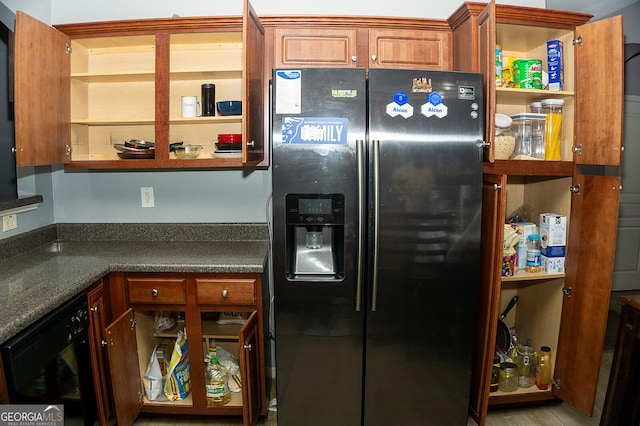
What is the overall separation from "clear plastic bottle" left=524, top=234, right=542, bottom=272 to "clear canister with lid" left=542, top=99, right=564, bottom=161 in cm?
42

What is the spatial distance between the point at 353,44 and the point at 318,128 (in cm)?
62

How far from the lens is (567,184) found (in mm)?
2154

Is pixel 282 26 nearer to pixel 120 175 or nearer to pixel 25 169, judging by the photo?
pixel 120 175

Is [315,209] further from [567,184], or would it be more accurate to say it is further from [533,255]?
[567,184]

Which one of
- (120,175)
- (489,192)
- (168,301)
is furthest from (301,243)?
(120,175)

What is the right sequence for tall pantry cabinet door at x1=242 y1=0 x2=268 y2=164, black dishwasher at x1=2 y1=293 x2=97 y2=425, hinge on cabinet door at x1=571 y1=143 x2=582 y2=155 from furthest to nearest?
1. hinge on cabinet door at x1=571 y1=143 x2=582 y2=155
2. tall pantry cabinet door at x1=242 y1=0 x2=268 y2=164
3. black dishwasher at x1=2 y1=293 x2=97 y2=425

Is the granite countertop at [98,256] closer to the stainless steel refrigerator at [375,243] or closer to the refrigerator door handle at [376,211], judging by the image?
the stainless steel refrigerator at [375,243]

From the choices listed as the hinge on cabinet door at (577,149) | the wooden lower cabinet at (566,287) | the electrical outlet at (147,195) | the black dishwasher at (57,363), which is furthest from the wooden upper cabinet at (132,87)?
the hinge on cabinet door at (577,149)

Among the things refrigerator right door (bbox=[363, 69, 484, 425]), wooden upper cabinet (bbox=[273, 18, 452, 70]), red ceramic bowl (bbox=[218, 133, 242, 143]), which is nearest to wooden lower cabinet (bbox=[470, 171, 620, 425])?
refrigerator right door (bbox=[363, 69, 484, 425])

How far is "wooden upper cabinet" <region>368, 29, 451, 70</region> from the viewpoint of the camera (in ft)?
7.07

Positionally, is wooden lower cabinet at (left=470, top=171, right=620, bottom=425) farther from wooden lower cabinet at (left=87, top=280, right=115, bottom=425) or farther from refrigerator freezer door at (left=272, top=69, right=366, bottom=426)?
wooden lower cabinet at (left=87, top=280, right=115, bottom=425)

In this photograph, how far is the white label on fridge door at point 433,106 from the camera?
1823mm

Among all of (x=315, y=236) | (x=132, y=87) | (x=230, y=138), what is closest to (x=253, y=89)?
(x=230, y=138)

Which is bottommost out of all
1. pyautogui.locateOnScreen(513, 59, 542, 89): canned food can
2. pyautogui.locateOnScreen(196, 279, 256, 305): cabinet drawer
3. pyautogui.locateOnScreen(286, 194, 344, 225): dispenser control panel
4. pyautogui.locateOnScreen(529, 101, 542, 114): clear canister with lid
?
pyautogui.locateOnScreen(196, 279, 256, 305): cabinet drawer
